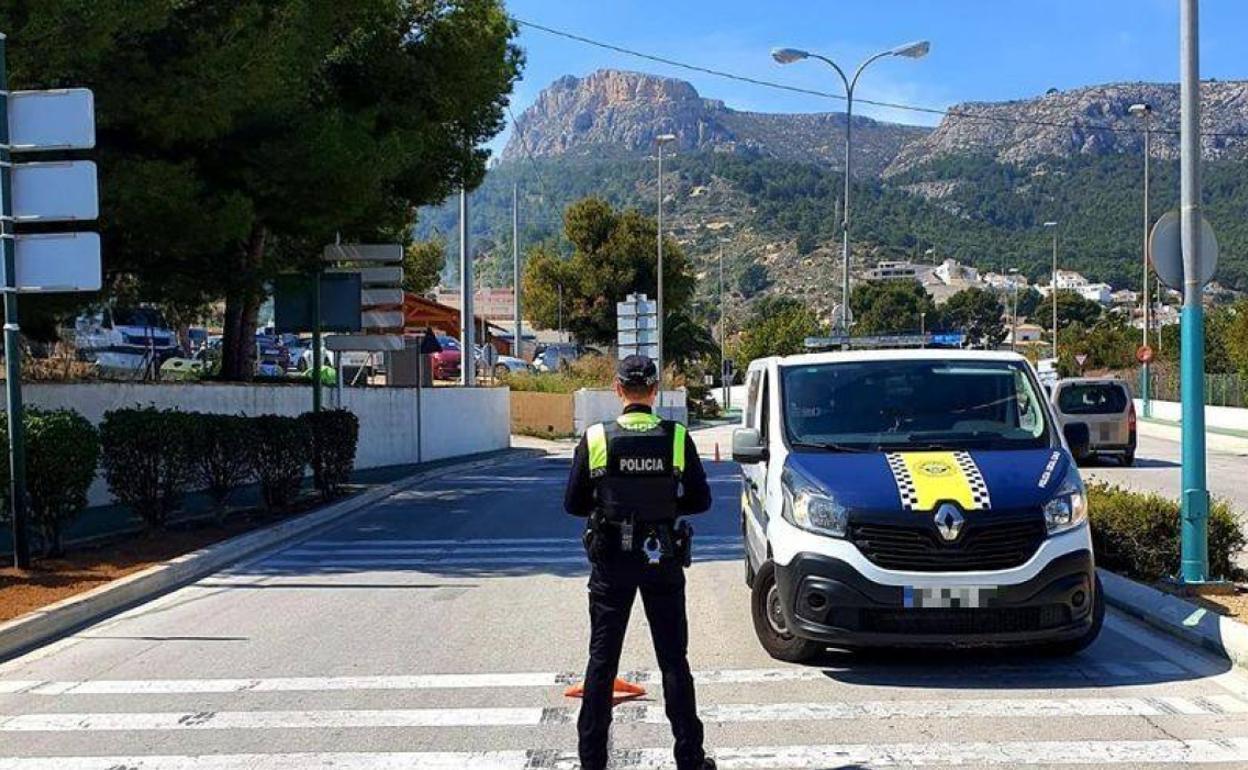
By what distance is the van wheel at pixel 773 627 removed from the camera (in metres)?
7.64

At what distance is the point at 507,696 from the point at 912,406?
3.14 meters

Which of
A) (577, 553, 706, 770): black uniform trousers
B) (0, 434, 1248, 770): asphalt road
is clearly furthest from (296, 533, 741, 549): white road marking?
(577, 553, 706, 770): black uniform trousers

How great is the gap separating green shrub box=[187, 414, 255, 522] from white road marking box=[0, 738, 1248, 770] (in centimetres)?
809

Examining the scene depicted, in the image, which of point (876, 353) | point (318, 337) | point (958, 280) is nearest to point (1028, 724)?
point (876, 353)

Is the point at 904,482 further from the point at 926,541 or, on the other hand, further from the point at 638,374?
the point at 638,374

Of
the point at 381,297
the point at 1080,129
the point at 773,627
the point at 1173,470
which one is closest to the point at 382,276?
the point at 381,297

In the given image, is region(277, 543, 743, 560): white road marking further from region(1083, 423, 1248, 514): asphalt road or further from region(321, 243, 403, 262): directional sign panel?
region(321, 243, 403, 262): directional sign panel

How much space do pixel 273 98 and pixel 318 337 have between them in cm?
596

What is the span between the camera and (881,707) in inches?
266

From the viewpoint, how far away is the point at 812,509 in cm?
721

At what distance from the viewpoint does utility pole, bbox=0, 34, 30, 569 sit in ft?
35.6

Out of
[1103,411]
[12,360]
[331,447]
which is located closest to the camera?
[12,360]

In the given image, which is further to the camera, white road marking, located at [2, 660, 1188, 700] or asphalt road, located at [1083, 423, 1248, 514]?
asphalt road, located at [1083, 423, 1248, 514]

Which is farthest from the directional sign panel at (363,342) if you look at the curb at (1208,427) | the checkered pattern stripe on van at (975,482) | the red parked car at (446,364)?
the curb at (1208,427)
